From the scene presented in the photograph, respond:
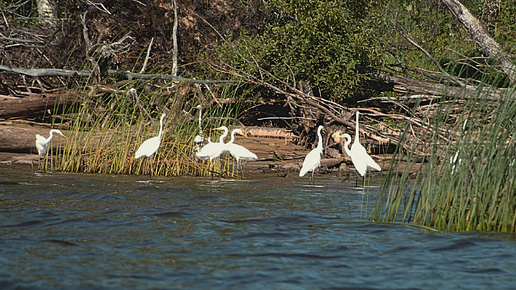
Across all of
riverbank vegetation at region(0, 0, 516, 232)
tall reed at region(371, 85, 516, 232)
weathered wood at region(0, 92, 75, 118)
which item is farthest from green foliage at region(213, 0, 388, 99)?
tall reed at region(371, 85, 516, 232)

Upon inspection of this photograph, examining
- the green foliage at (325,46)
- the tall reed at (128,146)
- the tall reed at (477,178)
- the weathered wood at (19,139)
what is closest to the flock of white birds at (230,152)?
the tall reed at (128,146)

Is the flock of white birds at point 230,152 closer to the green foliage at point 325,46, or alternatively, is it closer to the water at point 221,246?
the water at point 221,246

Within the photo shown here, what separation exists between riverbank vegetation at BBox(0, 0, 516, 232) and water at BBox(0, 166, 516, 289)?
0.50 metres

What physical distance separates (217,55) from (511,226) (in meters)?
9.48

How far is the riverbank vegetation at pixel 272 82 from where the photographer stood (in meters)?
5.23

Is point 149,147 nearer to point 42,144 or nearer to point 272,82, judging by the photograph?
point 42,144

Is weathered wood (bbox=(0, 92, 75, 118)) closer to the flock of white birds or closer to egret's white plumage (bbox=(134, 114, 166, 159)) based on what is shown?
the flock of white birds

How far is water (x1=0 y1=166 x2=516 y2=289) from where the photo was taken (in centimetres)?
401

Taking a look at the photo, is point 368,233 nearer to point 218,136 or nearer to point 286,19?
point 218,136

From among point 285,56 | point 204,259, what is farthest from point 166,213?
point 285,56

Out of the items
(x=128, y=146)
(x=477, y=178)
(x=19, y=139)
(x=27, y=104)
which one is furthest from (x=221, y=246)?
(x=27, y=104)

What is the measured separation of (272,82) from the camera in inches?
472

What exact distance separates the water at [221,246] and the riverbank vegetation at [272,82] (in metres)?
0.50

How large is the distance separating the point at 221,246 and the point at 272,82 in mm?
7402
